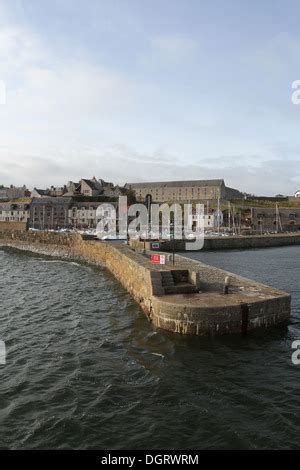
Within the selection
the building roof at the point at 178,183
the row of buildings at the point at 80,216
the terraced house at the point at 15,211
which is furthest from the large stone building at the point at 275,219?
the terraced house at the point at 15,211

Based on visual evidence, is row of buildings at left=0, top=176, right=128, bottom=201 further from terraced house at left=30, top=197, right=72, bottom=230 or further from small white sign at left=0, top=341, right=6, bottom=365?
small white sign at left=0, top=341, right=6, bottom=365

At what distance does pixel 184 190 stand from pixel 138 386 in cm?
13037

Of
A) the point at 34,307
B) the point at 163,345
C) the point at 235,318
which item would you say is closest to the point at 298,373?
the point at 235,318

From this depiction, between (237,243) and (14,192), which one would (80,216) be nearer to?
(14,192)

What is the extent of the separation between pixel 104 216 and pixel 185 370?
91.8 metres

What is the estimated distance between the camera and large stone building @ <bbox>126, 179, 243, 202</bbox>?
5305 inches

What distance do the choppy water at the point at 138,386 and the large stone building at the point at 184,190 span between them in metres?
117

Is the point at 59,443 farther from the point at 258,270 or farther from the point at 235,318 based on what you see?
the point at 258,270

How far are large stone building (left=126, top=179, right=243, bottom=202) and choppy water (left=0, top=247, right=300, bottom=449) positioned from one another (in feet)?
382

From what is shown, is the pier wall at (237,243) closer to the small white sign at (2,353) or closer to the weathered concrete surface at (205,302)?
the weathered concrete surface at (205,302)

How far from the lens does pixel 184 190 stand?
458 feet
